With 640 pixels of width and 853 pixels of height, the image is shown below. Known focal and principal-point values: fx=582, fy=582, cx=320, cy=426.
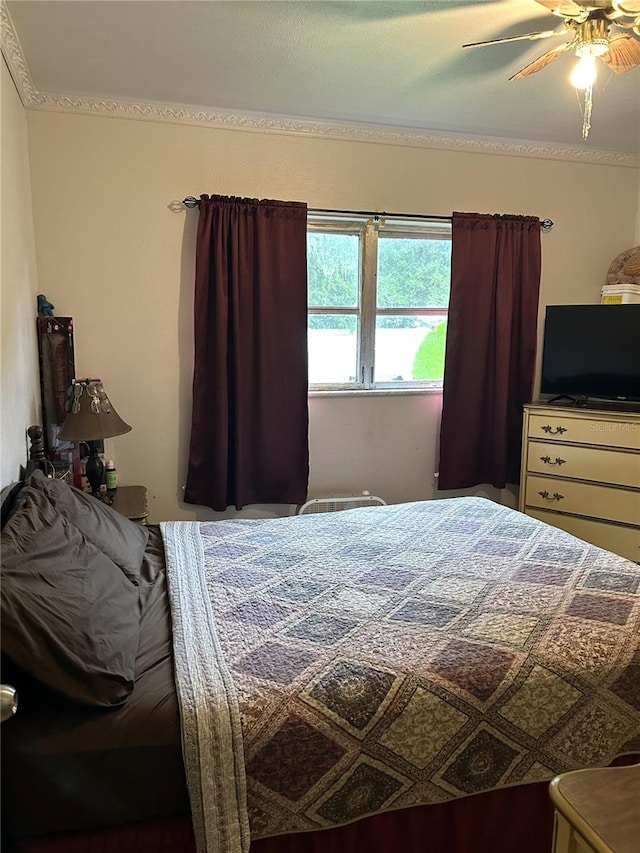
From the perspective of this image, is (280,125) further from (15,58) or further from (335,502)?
(335,502)

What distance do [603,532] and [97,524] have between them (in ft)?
9.33

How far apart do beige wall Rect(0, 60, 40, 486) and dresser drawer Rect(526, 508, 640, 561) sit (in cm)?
293

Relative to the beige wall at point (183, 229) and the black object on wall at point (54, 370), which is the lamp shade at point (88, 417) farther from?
the beige wall at point (183, 229)

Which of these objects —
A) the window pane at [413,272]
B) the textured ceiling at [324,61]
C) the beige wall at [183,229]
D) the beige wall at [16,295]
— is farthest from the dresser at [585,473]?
the beige wall at [16,295]

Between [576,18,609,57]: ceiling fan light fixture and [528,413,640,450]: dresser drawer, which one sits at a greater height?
[576,18,609,57]: ceiling fan light fixture

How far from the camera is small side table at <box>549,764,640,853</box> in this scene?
1.04m

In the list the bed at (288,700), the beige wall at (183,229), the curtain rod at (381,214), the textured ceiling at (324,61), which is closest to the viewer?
the bed at (288,700)

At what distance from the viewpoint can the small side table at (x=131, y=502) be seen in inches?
103

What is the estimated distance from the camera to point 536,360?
3822mm

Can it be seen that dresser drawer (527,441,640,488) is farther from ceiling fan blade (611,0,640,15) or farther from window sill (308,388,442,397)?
ceiling fan blade (611,0,640,15)

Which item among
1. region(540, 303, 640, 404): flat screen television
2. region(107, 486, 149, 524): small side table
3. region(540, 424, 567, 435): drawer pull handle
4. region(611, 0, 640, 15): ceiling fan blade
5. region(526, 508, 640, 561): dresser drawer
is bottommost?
region(526, 508, 640, 561): dresser drawer

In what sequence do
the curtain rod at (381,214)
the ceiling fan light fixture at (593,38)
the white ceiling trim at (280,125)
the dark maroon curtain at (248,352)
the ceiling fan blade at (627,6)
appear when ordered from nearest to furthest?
1. the ceiling fan blade at (627,6)
2. the ceiling fan light fixture at (593,38)
3. the white ceiling trim at (280,125)
4. the dark maroon curtain at (248,352)
5. the curtain rod at (381,214)

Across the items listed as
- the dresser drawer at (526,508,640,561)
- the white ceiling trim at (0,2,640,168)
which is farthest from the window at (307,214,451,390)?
the dresser drawer at (526,508,640,561)

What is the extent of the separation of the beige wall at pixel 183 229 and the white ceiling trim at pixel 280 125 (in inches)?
1.5
